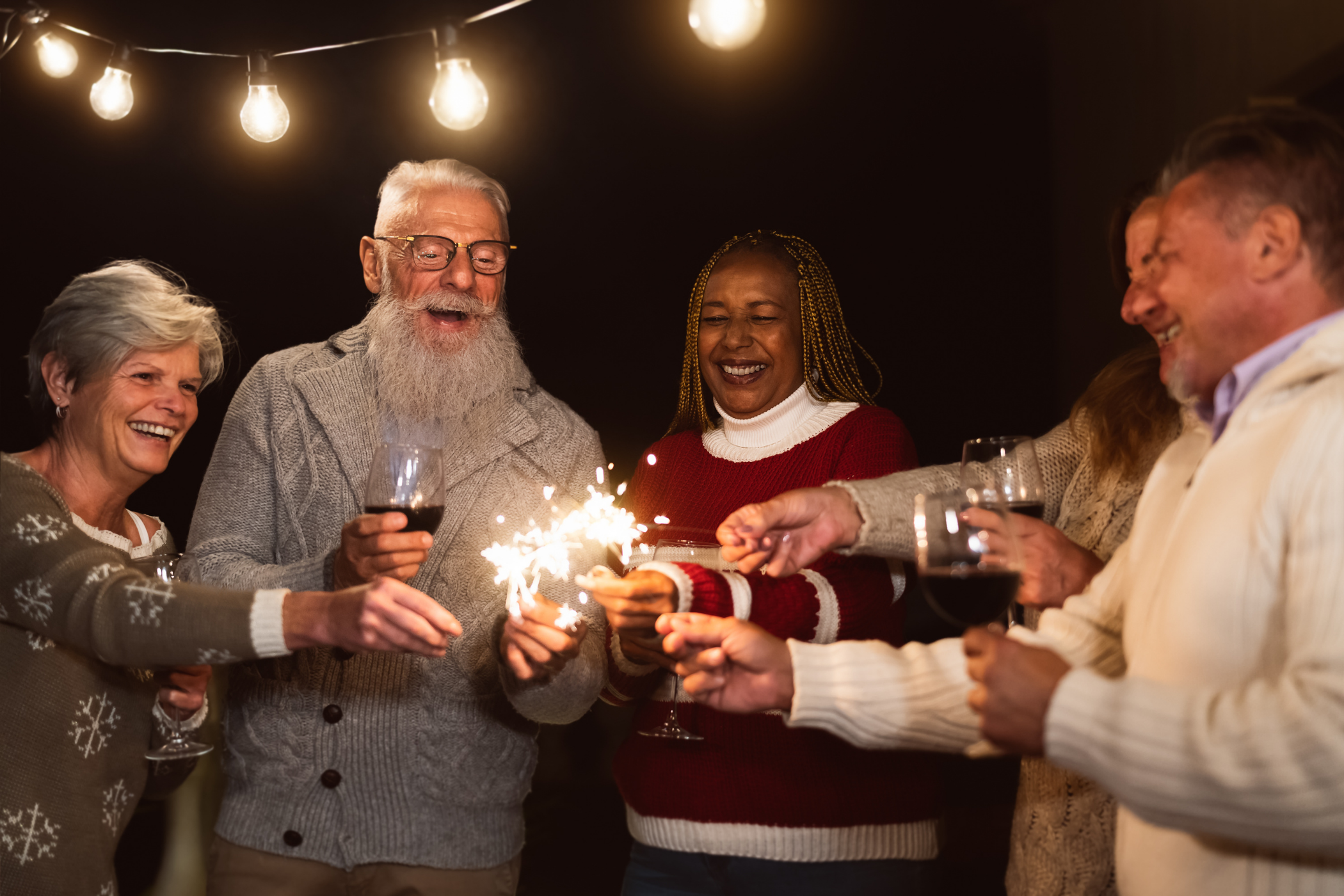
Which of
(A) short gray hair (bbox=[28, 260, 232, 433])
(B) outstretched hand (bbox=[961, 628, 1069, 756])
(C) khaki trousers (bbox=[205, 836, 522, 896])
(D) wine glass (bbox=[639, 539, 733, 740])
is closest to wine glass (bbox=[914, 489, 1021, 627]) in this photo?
(B) outstretched hand (bbox=[961, 628, 1069, 756])

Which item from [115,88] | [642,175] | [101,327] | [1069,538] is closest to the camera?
[1069,538]

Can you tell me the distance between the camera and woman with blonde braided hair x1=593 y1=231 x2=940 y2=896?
7.35 ft

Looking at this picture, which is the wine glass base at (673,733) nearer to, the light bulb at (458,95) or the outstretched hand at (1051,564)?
the outstretched hand at (1051,564)

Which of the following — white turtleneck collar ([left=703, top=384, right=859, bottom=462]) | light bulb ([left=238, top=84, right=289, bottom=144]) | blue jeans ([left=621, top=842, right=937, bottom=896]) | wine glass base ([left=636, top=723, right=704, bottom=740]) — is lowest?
blue jeans ([left=621, top=842, right=937, bottom=896])

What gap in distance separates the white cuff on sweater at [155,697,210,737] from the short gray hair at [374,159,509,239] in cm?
134

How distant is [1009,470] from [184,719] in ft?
6.18

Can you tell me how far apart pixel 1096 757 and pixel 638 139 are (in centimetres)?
502

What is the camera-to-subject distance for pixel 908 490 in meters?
2.40

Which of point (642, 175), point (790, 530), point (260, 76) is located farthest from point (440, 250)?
point (642, 175)

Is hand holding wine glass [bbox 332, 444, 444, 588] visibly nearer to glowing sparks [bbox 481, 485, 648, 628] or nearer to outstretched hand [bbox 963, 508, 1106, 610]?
glowing sparks [bbox 481, 485, 648, 628]

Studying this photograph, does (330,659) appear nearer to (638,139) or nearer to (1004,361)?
(638,139)

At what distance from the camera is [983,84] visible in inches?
243

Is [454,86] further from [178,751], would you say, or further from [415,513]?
[178,751]

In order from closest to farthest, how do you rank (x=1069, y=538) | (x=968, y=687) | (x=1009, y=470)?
(x=968, y=687), (x=1009, y=470), (x=1069, y=538)
